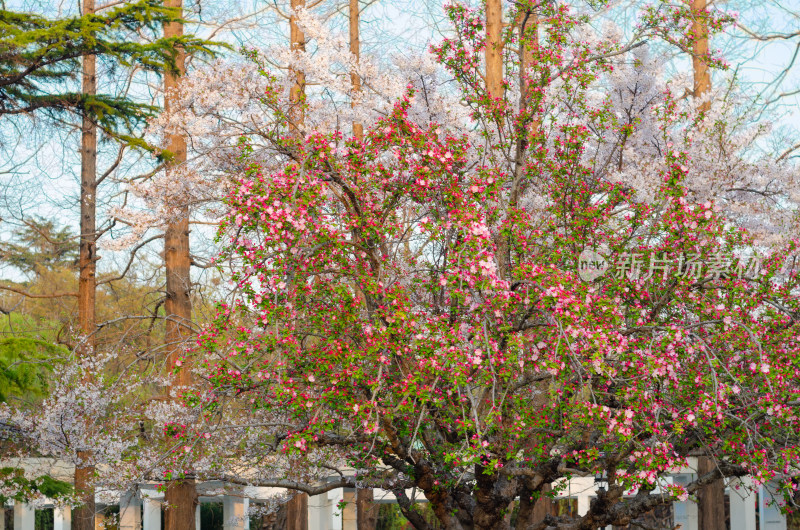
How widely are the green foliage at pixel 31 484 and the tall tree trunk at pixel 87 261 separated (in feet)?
1.77

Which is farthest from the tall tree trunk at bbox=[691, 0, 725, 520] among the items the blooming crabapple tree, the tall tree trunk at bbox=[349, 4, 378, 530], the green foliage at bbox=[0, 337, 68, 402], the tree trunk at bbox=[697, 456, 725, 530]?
the green foliage at bbox=[0, 337, 68, 402]

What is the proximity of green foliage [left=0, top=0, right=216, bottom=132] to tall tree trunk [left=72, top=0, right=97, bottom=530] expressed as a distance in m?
0.44

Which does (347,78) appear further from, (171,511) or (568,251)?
(171,511)

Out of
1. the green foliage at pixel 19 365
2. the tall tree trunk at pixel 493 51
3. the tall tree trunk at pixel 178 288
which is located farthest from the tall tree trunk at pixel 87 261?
the tall tree trunk at pixel 493 51

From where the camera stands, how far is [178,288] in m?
12.8

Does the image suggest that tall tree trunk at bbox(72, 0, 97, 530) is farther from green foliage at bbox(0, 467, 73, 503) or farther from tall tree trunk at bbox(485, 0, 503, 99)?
tall tree trunk at bbox(485, 0, 503, 99)

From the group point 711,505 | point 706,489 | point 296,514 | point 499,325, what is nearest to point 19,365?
point 499,325

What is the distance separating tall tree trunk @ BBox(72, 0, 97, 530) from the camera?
40.6ft

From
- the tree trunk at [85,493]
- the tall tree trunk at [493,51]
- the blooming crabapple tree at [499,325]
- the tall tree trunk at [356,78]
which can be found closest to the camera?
the blooming crabapple tree at [499,325]

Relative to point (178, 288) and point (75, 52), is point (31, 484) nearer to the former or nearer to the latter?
point (178, 288)

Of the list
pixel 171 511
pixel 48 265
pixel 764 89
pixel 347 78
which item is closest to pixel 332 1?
pixel 347 78

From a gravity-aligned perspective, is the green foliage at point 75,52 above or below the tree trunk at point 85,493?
above

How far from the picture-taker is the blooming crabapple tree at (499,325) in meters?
6.45

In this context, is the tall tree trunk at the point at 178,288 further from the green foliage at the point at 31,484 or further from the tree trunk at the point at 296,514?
the tree trunk at the point at 296,514
